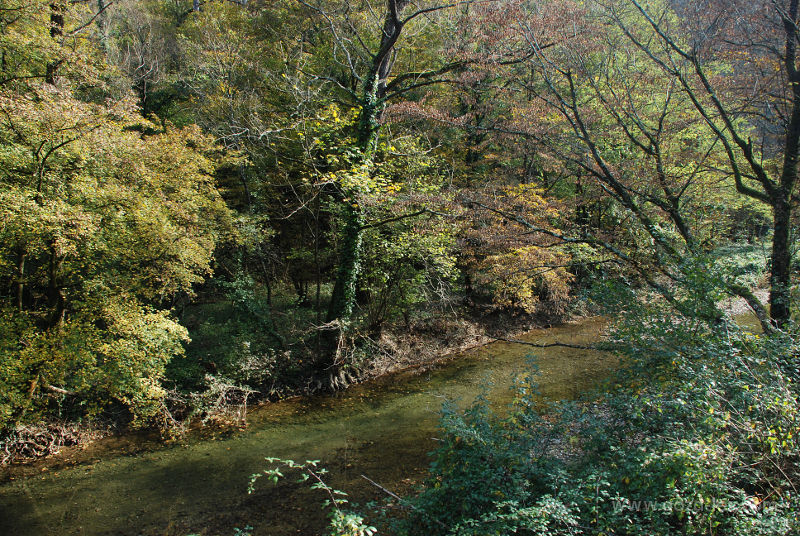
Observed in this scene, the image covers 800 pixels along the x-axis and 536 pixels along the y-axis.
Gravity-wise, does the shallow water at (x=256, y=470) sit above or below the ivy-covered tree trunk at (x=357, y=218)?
below

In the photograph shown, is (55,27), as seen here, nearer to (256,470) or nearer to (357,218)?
(357,218)

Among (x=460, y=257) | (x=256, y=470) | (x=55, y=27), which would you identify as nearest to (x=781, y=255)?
(x=256, y=470)

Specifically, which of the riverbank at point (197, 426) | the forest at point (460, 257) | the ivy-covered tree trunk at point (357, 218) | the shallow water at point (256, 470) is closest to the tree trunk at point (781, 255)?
the forest at point (460, 257)

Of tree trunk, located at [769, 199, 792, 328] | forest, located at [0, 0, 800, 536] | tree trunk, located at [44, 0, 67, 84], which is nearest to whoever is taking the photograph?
forest, located at [0, 0, 800, 536]

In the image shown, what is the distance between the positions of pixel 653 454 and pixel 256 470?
250 inches

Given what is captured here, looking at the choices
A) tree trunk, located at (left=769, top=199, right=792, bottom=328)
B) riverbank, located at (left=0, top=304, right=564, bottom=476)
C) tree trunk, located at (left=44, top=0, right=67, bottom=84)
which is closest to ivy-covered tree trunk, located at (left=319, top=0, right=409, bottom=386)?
riverbank, located at (left=0, top=304, right=564, bottom=476)

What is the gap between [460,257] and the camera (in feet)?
46.8

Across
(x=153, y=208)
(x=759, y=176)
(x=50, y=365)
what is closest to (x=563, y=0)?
(x=759, y=176)

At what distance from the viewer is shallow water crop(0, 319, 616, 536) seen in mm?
6059

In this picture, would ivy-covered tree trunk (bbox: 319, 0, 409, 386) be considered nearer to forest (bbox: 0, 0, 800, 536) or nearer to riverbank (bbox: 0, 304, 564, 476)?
forest (bbox: 0, 0, 800, 536)

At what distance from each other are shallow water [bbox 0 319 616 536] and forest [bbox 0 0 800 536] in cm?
41

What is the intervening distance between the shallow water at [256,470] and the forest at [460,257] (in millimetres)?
410

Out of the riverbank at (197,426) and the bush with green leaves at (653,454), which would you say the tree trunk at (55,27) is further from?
the bush with green leaves at (653,454)

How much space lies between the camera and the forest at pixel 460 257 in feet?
13.2
